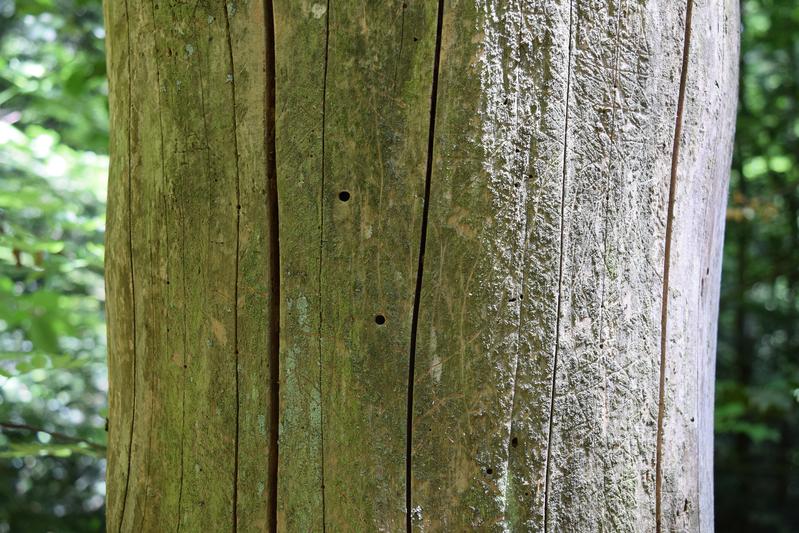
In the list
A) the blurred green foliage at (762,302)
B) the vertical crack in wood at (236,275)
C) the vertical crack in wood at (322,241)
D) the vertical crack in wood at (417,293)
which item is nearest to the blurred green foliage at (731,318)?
the blurred green foliage at (762,302)

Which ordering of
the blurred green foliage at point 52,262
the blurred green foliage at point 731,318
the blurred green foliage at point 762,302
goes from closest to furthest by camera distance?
the blurred green foliage at point 52,262 < the blurred green foliage at point 731,318 < the blurred green foliage at point 762,302

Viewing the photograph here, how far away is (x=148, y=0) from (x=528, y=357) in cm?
85

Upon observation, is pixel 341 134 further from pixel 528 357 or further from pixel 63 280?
pixel 63 280

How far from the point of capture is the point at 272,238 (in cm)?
115

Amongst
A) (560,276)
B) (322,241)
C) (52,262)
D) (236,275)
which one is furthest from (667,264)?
(52,262)

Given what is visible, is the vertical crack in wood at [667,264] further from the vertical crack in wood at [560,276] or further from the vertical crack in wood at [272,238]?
the vertical crack in wood at [272,238]

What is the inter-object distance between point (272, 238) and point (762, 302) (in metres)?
6.80

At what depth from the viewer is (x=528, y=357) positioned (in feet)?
3.56

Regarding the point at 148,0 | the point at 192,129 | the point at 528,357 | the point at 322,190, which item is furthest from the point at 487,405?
the point at 148,0

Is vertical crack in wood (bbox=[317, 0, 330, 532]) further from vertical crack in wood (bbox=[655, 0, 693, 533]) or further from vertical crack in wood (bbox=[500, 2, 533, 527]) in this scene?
vertical crack in wood (bbox=[655, 0, 693, 533])

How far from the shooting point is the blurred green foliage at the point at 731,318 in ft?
16.8

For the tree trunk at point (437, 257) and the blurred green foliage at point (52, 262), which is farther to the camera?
the blurred green foliage at point (52, 262)

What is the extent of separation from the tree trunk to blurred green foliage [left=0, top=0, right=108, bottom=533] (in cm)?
120

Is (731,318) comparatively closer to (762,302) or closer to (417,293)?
(762,302)
